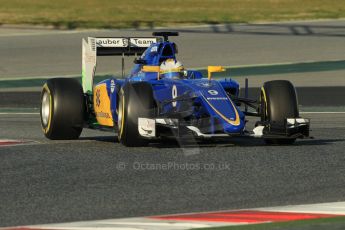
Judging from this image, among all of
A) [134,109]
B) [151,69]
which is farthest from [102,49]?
[134,109]

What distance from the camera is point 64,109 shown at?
13.1 meters

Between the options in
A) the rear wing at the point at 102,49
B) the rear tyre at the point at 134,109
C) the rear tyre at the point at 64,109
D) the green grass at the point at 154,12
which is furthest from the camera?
the green grass at the point at 154,12

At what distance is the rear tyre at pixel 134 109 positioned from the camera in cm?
1179

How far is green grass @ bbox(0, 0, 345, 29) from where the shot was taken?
31.5m

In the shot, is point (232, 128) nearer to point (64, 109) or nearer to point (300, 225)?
point (64, 109)

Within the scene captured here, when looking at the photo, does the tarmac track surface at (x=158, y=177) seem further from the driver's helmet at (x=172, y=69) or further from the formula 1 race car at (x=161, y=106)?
the driver's helmet at (x=172, y=69)

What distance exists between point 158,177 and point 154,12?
23388 mm

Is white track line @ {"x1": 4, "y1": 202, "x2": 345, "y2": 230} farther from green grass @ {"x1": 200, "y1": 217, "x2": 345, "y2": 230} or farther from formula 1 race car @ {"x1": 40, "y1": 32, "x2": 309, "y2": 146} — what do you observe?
formula 1 race car @ {"x1": 40, "y1": 32, "x2": 309, "y2": 146}

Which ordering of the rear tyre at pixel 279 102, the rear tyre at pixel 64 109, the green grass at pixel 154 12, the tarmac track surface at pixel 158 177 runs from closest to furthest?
the tarmac track surface at pixel 158 177 → the rear tyre at pixel 279 102 → the rear tyre at pixel 64 109 → the green grass at pixel 154 12

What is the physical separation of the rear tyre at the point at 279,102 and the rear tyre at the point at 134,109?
134cm

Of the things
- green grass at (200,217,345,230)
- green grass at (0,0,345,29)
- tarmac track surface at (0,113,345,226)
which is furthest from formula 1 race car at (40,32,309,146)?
green grass at (0,0,345,29)

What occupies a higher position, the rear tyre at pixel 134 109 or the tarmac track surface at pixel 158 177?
the rear tyre at pixel 134 109

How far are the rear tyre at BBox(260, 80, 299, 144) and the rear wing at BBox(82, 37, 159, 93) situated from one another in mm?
2591

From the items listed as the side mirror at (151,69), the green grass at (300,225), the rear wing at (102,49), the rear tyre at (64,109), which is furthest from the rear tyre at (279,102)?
the green grass at (300,225)
